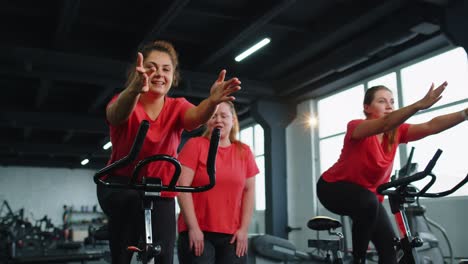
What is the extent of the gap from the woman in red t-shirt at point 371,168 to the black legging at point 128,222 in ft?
3.09

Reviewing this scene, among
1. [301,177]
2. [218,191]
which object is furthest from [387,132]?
[301,177]

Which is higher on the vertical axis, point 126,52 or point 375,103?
point 126,52

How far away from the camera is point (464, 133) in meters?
6.32

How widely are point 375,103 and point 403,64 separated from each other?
220 inches

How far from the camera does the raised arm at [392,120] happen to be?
1914 millimetres

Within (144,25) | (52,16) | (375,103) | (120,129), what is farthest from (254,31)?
(120,129)

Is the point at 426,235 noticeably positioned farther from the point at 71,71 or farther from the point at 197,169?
the point at 71,71

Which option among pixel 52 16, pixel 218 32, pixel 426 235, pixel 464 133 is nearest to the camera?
pixel 426 235

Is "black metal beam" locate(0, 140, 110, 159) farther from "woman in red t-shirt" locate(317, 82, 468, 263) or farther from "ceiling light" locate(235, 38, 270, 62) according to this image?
"woman in red t-shirt" locate(317, 82, 468, 263)

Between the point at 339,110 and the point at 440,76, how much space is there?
2401 mm

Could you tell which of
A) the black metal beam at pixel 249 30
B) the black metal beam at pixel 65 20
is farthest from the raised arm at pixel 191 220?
the black metal beam at pixel 65 20

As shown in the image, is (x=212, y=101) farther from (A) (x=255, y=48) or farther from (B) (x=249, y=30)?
(A) (x=255, y=48)

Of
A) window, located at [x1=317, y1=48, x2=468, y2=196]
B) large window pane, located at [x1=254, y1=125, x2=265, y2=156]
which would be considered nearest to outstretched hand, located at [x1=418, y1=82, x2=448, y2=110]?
window, located at [x1=317, y1=48, x2=468, y2=196]

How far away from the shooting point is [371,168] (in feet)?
7.20
